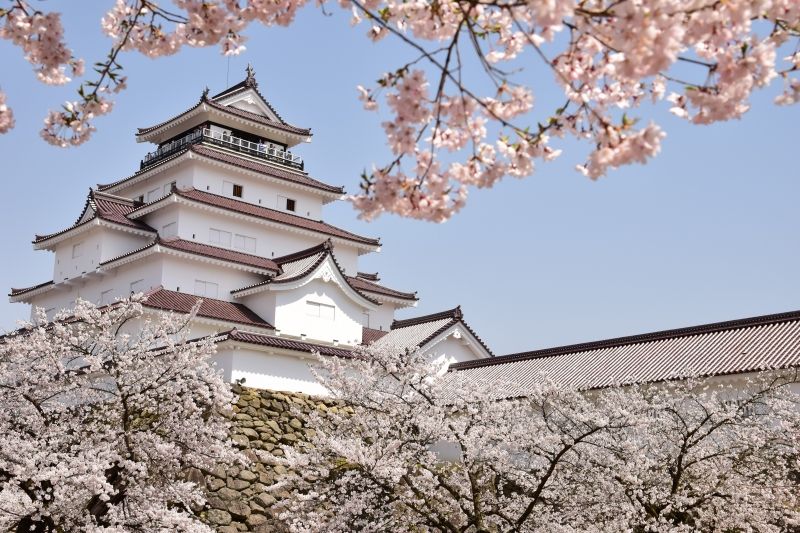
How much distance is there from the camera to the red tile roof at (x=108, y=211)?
28217 mm

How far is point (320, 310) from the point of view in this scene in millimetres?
27000

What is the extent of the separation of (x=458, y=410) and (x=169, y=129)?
22497mm

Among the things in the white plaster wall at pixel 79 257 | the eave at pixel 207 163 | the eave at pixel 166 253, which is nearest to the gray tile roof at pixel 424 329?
the eave at pixel 166 253

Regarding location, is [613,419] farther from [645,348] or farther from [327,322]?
[327,322]

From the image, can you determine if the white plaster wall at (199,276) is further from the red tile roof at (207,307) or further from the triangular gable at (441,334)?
the triangular gable at (441,334)

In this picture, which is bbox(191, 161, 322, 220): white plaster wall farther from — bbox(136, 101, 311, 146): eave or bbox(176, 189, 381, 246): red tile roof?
bbox(136, 101, 311, 146): eave

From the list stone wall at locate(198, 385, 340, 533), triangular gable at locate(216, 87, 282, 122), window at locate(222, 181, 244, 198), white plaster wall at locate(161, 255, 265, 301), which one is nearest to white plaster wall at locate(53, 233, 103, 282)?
white plaster wall at locate(161, 255, 265, 301)

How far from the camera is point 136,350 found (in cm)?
1462

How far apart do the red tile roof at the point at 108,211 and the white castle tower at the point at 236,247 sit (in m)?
0.06

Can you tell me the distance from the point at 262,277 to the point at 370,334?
14.4 ft

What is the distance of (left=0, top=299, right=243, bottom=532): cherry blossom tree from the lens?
42.1 ft

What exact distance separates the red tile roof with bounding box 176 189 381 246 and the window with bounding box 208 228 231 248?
0.93 metres

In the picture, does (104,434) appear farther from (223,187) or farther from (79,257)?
(223,187)

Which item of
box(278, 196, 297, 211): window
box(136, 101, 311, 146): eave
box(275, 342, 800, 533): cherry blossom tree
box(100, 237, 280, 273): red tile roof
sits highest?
box(136, 101, 311, 146): eave
